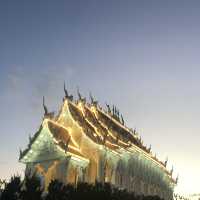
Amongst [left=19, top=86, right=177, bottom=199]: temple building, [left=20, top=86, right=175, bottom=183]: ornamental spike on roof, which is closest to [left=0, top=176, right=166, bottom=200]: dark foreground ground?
[left=19, top=86, right=177, bottom=199]: temple building

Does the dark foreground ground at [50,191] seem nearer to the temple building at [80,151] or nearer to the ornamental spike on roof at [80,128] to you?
the temple building at [80,151]

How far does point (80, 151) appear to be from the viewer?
95.5ft

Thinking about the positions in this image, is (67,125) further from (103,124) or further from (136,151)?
(136,151)

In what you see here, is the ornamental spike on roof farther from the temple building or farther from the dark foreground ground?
the dark foreground ground

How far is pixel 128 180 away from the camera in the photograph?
108ft

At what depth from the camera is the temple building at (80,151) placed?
27422 mm

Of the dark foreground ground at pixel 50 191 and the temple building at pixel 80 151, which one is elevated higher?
the temple building at pixel 80 151

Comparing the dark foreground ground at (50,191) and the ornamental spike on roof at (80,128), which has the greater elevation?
the ornamental spike on roof at (80,128)

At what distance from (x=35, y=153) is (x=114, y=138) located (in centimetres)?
741

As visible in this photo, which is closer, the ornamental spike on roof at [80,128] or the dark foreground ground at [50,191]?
the dark foreground ground at [50,191]

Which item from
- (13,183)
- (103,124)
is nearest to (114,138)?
(103,124)

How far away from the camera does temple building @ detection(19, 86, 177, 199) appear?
27422mm

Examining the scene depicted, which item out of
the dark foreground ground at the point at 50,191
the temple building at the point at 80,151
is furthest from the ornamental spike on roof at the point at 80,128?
the dark foreground ground at the point at 50,191

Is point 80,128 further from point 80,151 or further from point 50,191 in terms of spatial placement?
point 50,191
